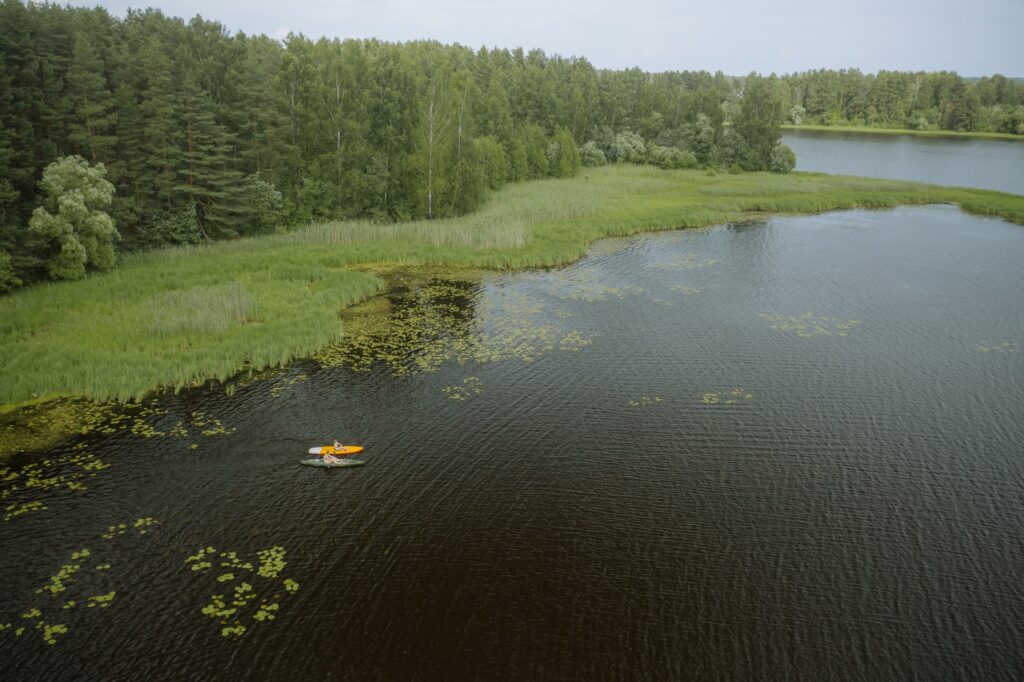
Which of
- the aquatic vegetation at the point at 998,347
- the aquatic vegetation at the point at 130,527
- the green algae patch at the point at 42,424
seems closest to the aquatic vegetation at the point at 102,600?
the aquatic vegetation at the point at 130,527

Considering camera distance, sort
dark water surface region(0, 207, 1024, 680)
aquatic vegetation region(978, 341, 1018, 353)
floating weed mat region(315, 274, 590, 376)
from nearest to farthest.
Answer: dark water surface region(0, 207, 1024, 680)
floating weed mat region(315, 274, 590, 376)
aquatic vegetation region(978, 341, 1018, 353)

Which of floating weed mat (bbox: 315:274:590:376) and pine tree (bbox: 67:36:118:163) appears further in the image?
pine tree (bbox: 67:36:118:163)

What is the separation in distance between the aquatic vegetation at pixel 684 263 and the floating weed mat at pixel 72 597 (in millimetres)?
44270

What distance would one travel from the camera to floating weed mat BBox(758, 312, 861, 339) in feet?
130

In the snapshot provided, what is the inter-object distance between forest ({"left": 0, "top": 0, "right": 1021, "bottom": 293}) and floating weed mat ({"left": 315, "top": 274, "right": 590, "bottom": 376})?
66.8 feet

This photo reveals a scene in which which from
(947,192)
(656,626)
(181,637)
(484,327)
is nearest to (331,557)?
(181,637)

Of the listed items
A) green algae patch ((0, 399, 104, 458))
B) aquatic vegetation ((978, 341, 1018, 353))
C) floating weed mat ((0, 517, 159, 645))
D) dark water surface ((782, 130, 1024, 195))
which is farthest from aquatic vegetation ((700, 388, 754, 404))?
dark water surface ((782, 130, 1024, 195))

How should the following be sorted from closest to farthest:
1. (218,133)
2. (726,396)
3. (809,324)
A: (726,396) → (809,324) → (218,133)

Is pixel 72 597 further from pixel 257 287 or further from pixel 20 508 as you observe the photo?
pixel 257 287

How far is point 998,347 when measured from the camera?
3816 centimetres

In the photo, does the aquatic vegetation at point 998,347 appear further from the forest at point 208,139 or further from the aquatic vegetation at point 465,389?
the forest at point 208,139

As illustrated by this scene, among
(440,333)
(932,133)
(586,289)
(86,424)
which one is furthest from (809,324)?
(932,133)

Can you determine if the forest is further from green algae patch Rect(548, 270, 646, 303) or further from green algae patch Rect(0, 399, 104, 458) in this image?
green algae patch Rect(548, 270, 646, 303)

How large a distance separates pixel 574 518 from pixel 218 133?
165 feet
